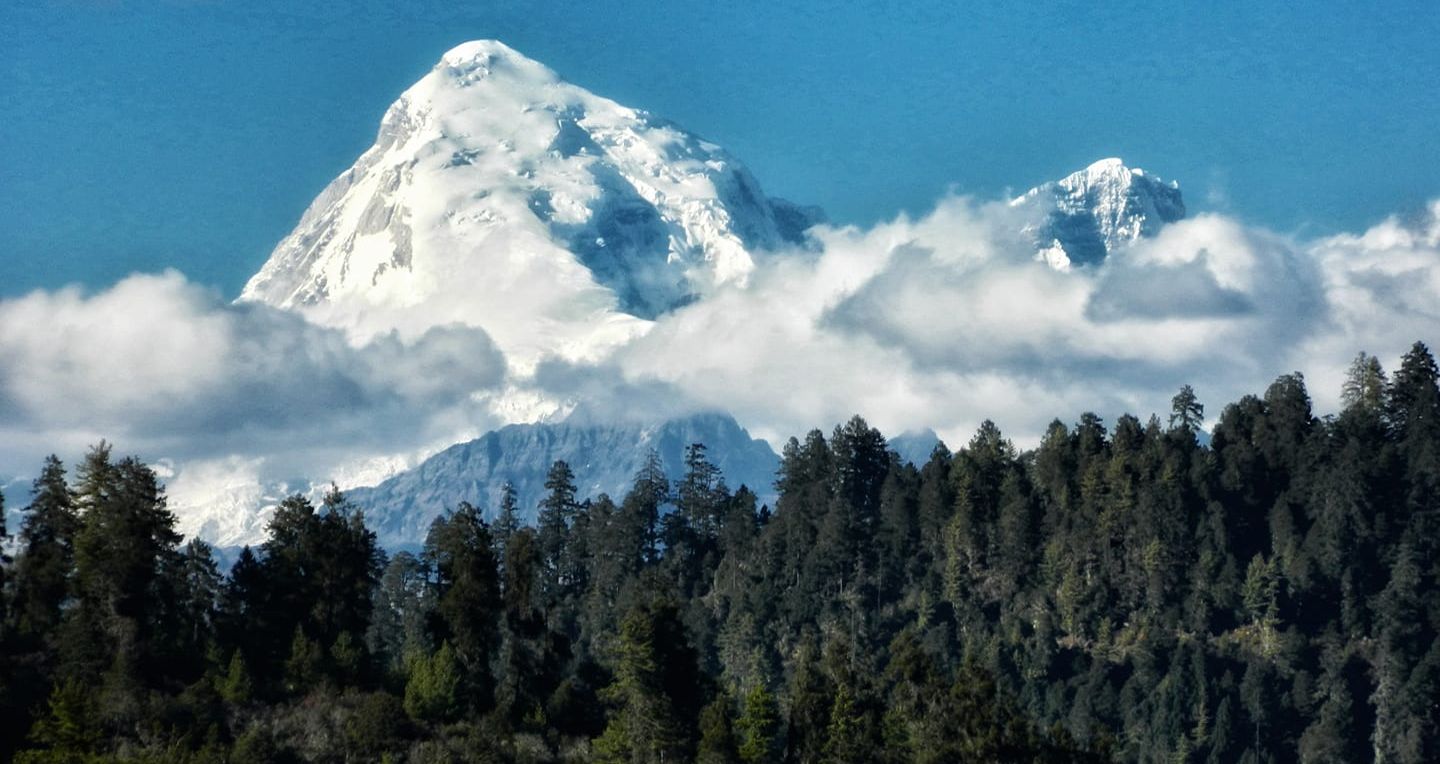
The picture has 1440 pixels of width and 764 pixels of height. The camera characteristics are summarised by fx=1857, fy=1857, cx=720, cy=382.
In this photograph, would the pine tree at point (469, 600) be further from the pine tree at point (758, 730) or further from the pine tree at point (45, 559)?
the pine tree at point (45, 559)

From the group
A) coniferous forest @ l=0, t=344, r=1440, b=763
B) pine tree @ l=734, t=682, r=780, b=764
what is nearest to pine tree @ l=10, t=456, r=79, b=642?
coniferous forest @ l=0, t=344, r=1440, b=763

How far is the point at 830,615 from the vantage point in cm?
16925

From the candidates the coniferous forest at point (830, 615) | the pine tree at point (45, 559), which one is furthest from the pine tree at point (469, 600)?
the pine tree at point (45, 559)

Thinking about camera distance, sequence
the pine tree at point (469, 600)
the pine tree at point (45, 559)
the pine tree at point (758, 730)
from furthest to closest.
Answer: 1. the pine tree at point (469, 600)
2. the pine tree at point (45, 559)
3. the pine tree at point (758, 730)

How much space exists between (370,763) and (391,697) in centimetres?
559

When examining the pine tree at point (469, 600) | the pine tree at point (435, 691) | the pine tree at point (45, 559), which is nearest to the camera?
the pine tree at point (435, 691)

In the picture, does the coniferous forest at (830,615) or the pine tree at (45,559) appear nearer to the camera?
the coniferous forest at (830,615)

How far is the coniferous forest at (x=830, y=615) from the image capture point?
3952 inches

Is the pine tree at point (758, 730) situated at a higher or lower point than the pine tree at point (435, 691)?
lower

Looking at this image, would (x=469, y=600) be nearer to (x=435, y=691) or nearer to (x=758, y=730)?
(x=435, y=691)

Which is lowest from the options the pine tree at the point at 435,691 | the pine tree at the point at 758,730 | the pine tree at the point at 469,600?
the pine tree at the point at 758,730

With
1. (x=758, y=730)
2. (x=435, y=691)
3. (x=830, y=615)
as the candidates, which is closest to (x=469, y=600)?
(x=435, y=691)

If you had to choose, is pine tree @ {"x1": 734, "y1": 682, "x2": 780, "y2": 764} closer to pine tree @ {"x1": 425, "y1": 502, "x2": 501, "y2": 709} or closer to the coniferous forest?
the coniferous forest

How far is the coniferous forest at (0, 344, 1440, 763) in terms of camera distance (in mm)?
100375
